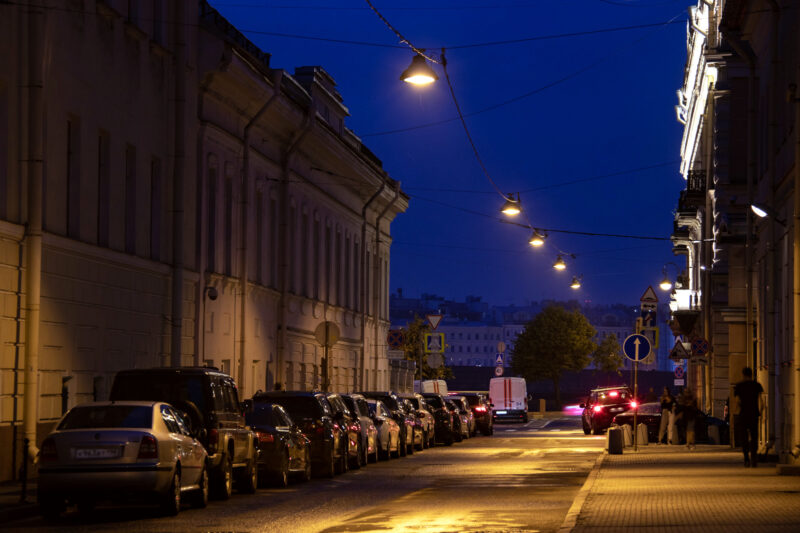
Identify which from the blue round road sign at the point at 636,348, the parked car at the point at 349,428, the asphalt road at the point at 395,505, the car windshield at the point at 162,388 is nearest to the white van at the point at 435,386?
the blue round road sign at the point at 636,348

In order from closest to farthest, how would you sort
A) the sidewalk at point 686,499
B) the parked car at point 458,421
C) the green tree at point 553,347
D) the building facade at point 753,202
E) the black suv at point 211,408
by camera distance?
the sidewalk at point 686,499
the black suv at point 211,408
the building facade at point 753,202
the parked car at point 458,421
the green tree at point 553,347

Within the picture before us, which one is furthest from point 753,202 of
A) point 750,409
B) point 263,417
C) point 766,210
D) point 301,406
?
point 263,417

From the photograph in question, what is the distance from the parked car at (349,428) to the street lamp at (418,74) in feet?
24.8

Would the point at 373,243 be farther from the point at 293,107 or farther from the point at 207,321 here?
the point at 207,321

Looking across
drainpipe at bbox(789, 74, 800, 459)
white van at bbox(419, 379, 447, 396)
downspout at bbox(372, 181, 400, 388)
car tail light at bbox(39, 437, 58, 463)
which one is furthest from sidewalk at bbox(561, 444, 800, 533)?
white van at bbox(419, 379, 447, 396)

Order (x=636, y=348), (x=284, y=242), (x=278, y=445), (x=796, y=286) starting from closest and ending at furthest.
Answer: (x=796, y=286) < (x=278, y=445) < (x=636, y=348) < (x=284, y=242)

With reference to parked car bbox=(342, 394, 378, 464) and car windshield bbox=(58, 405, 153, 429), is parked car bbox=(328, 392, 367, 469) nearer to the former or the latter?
parked car bbox=(342, 394, 378, 464)

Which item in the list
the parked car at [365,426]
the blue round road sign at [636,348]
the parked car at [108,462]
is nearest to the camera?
the parked car at [108,462]

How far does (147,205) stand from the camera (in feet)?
106

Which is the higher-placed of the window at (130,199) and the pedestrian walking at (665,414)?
the window at (130,199)

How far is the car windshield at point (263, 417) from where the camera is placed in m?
24.9

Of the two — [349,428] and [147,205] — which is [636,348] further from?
[147,205]

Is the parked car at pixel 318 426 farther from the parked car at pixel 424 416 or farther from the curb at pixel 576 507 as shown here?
the parked car at pixel 424 416

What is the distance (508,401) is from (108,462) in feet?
191
